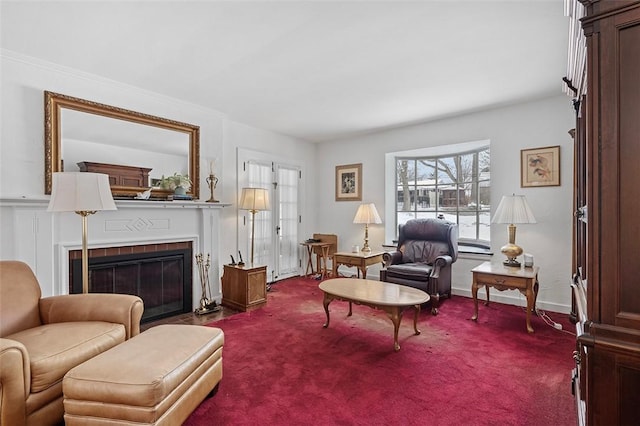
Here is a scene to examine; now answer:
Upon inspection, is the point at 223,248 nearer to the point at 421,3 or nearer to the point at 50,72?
the point at 50,72

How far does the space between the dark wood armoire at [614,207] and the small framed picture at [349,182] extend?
4231 millimetres

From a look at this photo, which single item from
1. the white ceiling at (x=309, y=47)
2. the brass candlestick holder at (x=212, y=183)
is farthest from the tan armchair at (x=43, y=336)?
the brass candlestick holder at (x=212, y=183)

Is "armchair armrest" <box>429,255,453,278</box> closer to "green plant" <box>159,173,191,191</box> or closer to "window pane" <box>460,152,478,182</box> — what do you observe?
"window pane" <box>460,152,478,182</box>

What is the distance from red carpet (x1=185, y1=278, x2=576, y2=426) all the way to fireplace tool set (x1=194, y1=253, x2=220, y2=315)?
0.45 metres

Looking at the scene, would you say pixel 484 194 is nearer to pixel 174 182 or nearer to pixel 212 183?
pixel 212 183

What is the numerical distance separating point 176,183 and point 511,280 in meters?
3.74

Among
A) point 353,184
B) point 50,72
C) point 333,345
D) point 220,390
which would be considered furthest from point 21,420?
point 353,184

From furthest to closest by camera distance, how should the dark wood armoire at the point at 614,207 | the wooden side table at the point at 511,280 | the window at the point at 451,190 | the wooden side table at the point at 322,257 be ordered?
the wooden side table at the point at 322,257
the window at the point at 451,190
the wooden side table at the point at 511,280
the dark wood armoire at the point at 614,207

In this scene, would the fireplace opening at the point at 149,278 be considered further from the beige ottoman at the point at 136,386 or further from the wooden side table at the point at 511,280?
the wooden side table at the point at 511,280

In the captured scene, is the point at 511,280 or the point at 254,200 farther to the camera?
the point at 254,200

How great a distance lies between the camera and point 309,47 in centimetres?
248

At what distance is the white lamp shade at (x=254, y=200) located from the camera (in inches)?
159

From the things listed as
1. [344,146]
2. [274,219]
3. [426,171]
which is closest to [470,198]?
[426,171]

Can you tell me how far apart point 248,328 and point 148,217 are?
1617 millimetres
